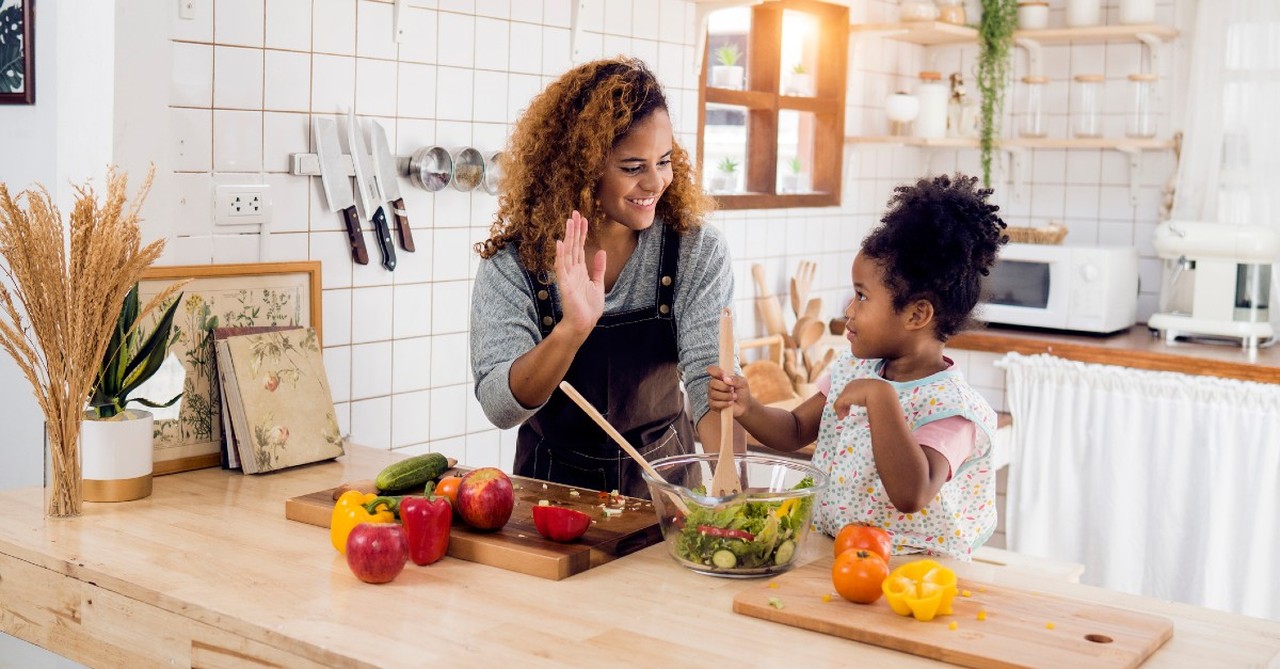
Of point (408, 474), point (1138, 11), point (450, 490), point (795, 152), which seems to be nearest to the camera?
point (450, 490)

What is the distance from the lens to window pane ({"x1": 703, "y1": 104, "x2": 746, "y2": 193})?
3.62 metres

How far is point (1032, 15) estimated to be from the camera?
13.5 ft

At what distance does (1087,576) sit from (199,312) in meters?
2.58

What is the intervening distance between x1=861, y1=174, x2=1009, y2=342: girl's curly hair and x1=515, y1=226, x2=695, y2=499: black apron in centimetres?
47

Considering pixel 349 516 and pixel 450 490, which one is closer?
pixel 349 516

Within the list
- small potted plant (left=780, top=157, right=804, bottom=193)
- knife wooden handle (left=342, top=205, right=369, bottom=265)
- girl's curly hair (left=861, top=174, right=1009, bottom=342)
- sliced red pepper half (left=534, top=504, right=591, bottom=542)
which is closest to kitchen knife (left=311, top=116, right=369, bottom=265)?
knife wooden handle (left=342, top=205, right=369, bottom=265)

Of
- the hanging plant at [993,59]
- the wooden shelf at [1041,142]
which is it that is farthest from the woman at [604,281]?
the hanging plant at [993,59]

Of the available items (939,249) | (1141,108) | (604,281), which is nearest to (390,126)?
(604,281)

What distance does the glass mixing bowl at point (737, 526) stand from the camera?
5.14 feet

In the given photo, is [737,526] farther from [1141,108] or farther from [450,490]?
[1141,108]

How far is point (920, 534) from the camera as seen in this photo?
5.70 ft

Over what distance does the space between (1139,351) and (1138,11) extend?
1.10 m

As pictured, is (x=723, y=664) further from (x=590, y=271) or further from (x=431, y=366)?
(x=431, y=366)

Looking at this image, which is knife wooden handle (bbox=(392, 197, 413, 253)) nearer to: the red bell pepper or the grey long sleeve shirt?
the grey long sleeve shirt
